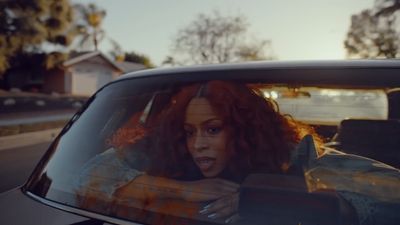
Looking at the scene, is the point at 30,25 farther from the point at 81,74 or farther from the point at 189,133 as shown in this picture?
the point at 189,133

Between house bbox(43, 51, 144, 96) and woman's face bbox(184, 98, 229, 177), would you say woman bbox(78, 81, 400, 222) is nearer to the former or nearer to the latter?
woman's face bbox(184, 98, 229, 177)

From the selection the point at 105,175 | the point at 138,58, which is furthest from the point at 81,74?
the point at 105,175

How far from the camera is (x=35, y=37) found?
1278 inches

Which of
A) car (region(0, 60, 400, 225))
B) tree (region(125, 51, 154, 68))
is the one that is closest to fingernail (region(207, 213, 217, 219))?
car (region(0, 60, 400, 225))

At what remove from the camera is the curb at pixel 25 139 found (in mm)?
10073

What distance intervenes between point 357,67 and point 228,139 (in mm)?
540

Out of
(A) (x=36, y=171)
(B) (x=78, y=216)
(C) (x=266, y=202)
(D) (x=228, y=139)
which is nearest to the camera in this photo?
(C) (x=266, y=202)

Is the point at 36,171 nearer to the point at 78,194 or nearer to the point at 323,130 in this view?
the point at 78,194

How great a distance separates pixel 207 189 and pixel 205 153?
6.9 inches

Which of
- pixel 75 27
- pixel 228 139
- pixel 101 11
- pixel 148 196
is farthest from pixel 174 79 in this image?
pixel 101 11

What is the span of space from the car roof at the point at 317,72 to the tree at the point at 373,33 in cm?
3403

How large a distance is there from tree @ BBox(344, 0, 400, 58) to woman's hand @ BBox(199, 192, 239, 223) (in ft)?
113

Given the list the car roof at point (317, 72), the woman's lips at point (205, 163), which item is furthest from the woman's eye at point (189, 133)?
the car roof at point (317, 72)

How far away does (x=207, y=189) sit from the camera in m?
1.56
